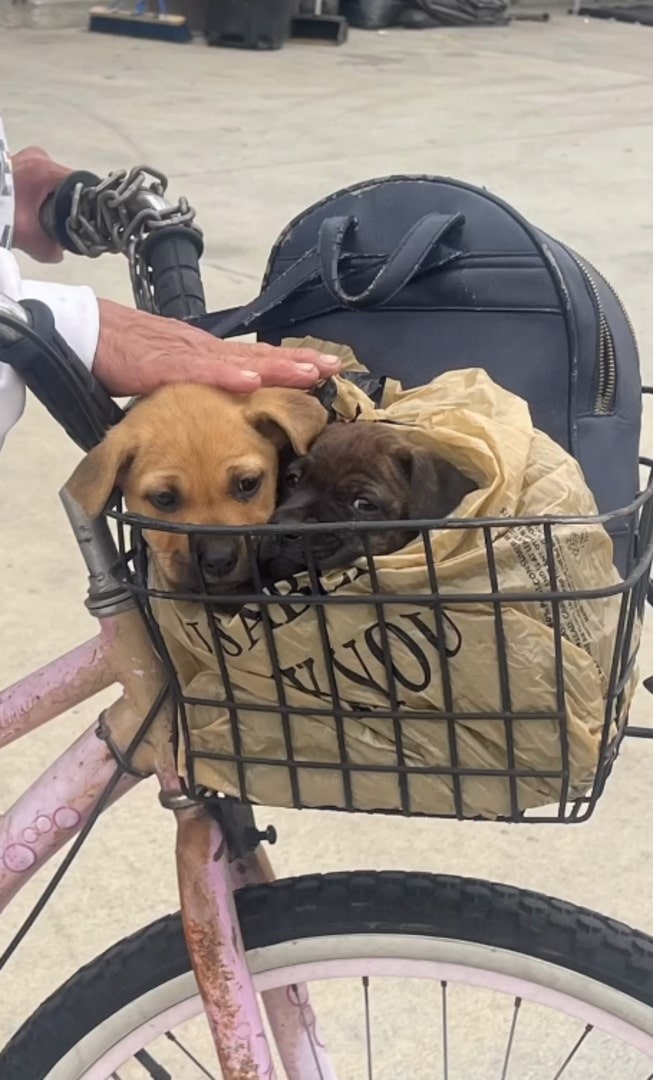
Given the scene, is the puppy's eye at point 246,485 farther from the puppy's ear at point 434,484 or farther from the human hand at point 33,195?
the human hand at point 33,195

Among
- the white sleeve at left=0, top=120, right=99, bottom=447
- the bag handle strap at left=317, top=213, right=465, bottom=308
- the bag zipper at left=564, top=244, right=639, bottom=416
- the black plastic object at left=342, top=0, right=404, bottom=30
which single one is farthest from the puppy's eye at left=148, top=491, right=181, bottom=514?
the black plastic object at left=342, top=0, right=404, bottom=30

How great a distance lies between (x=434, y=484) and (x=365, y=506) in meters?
0.06

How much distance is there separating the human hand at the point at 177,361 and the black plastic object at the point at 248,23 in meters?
10.1

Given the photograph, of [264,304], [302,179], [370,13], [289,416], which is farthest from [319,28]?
Answer: [289,416]

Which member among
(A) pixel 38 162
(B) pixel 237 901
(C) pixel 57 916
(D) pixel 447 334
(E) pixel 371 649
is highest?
(A) pixel 38 162

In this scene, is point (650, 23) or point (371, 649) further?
point (650, 23)

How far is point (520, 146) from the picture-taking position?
23.9 ft

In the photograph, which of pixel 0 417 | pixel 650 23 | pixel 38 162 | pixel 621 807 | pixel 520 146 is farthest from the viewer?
pixel 650 23

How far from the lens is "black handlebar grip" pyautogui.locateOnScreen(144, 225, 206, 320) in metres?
1.31

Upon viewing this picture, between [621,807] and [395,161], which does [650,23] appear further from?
[621,807]

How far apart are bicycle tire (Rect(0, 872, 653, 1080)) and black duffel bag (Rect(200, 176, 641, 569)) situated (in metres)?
0.36

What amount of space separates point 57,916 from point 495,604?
156 centimetres

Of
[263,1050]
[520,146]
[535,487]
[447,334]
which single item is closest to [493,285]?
[447,334]

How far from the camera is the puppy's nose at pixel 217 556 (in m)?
0.95
